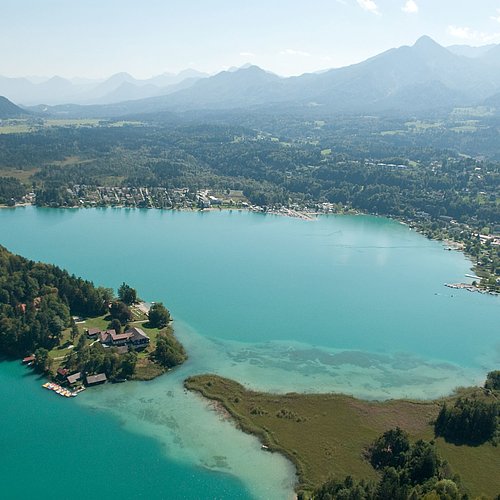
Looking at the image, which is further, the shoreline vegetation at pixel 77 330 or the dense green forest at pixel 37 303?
the dense green forest at pixel 37 303

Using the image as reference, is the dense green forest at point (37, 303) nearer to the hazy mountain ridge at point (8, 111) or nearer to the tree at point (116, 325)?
the tree at point (116, 325)

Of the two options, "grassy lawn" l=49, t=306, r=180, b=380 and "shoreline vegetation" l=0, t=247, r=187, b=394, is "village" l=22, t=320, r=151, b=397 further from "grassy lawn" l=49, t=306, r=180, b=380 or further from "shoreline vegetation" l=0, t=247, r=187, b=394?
"grassy lawn" l=49, t=306, r=180, b=380

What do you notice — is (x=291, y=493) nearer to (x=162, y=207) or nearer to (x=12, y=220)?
(x=12, y=220)

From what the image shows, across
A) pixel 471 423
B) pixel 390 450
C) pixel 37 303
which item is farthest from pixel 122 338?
pixel 471 423

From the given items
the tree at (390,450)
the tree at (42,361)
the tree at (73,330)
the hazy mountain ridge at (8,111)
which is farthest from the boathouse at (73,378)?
the hazy mountain ridge at (8,111)

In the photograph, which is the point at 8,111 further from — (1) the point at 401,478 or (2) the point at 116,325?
(1) the point at 401,478

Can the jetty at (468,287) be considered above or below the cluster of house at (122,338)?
below
